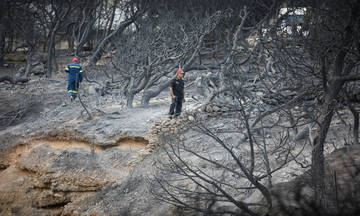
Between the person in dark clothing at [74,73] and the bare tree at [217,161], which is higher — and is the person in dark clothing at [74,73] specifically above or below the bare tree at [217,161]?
above

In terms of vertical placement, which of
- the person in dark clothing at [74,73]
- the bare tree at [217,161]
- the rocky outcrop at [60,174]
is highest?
the person in dark clothing at [74,73]

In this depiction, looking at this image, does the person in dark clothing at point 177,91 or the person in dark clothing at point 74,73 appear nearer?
the person in dark clothing at point 177,91

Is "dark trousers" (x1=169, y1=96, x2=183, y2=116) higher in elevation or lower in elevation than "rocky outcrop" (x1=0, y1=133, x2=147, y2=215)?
higher

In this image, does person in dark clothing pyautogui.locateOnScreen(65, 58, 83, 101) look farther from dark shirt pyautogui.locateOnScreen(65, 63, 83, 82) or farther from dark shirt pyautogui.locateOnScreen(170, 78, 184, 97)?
dark shirt pyautogui.locateOnScreen(170, 78, 184, 97)

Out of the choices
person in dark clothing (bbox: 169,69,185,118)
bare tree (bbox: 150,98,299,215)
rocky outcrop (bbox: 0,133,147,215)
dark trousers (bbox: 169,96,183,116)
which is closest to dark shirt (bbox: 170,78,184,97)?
person in dark clothing (bbox: 169,69,185,118)

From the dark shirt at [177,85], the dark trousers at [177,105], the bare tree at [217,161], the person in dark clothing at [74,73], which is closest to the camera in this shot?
the bare tree at [217,161]

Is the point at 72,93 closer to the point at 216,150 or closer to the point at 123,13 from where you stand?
the point at 216,150

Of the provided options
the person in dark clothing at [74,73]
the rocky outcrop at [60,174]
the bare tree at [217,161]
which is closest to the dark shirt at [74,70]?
the person in dark clothing at [74,73]

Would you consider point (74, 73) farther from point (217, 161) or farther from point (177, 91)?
point (217, 161)

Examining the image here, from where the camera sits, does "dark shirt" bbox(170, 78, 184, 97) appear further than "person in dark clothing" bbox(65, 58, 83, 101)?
No

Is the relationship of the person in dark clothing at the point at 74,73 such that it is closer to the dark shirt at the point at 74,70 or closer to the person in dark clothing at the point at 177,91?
the dark shirt at the point at 74,70

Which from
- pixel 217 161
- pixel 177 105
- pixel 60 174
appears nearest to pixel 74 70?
pixel 60 174

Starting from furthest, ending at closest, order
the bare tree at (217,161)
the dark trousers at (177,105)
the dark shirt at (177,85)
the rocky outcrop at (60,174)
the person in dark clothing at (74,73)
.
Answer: the person in dark clothing at (74,73) → the dark trousers at (177,105) → the dark shirt at (177,85) → the rocky outcrop at (60,174) → the bare tree at (217,161)

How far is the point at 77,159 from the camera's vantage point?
10.2 meters
